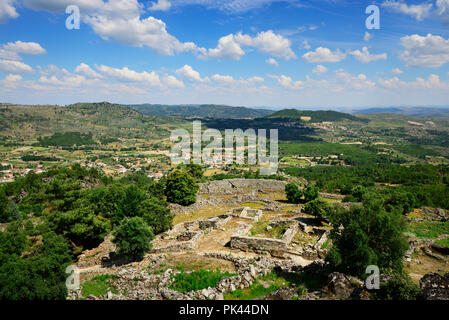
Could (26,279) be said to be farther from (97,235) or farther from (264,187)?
(264,187)

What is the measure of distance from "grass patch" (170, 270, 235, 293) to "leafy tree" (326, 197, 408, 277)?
20.0 feet

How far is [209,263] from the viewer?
16.2 meters

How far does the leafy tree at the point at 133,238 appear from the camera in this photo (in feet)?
58.5

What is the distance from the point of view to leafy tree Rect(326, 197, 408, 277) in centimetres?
1216

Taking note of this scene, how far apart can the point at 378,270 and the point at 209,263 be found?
943cm

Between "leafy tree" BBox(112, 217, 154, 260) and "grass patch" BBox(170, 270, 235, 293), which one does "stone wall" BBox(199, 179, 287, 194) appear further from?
"grass patch" BBox(170, 270, 235, 293)

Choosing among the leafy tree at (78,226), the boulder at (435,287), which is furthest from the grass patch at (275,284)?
the leafy tree at (78,226)

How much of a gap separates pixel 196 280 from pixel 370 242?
9.27 metres

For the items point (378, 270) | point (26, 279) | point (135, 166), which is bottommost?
point (135, 166)

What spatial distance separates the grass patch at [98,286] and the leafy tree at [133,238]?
7.06 feet

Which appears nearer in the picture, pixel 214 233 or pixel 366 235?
pixel 366 235

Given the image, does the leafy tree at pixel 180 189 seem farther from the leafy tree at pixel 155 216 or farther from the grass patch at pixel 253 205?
the leafy tree at pixel 155 216
